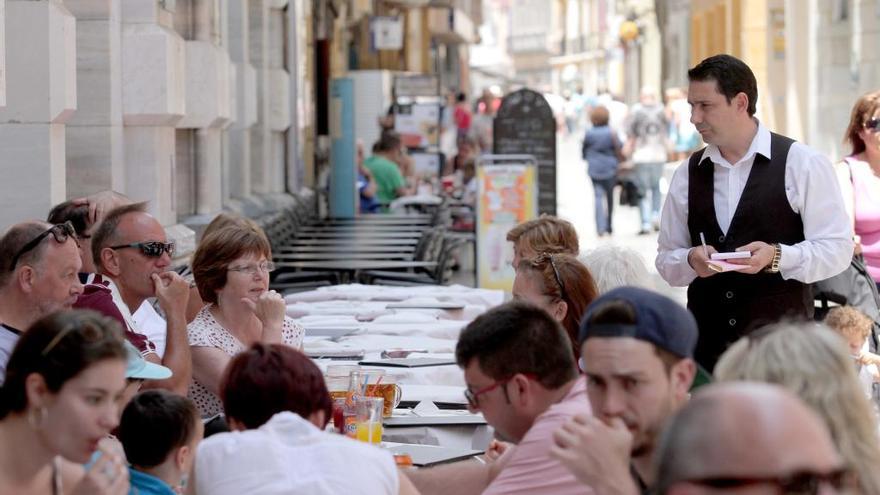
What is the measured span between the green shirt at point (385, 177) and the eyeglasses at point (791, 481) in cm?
1828

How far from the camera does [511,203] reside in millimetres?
14844

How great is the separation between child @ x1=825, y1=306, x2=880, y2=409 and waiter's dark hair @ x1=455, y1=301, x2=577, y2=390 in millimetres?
3668

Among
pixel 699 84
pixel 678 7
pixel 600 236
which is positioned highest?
pixel 678 7

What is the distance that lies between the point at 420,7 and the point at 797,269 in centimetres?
3683

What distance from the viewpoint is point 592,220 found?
24.0 meters

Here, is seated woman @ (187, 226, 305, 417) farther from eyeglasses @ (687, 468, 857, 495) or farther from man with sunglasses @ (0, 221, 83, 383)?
eyeglasses @ (687, 468, 857, 495)

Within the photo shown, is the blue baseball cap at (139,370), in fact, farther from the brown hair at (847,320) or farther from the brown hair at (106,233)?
the brown hair at (847,320)

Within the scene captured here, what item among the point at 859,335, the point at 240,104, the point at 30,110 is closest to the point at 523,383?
the point at 859,335

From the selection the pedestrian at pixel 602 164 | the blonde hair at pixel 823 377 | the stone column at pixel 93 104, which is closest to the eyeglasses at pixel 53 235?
the blonde hair at pixel 823 377

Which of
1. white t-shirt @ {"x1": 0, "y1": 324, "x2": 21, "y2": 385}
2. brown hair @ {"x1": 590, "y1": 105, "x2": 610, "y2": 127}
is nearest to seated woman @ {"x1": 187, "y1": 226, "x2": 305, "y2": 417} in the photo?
white t-shirt @ {"x1": 0, "y1": 324, "x2": 21, "y2": 385}

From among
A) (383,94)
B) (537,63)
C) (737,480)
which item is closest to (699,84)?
(737,480)

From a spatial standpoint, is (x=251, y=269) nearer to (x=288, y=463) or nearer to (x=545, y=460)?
(x=545, y=460)

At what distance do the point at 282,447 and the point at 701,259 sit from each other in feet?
8.45

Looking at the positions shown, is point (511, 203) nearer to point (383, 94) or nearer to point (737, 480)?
point (737, 480)
